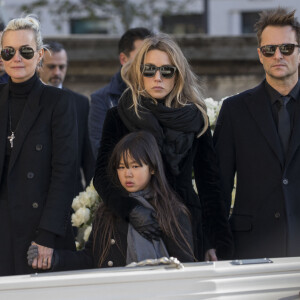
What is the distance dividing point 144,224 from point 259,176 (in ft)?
2.73

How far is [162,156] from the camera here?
425 cm

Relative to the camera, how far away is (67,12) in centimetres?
1622

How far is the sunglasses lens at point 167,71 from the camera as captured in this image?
4.34 metres

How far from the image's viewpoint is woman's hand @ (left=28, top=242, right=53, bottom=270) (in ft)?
13.5

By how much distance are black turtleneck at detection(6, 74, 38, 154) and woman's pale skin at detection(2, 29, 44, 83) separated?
0.03 meters

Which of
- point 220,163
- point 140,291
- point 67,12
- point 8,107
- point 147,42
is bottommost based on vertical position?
point 140,291

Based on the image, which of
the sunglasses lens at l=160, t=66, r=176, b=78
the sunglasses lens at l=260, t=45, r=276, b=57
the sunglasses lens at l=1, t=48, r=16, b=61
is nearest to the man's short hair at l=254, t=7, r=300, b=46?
the sunglasses lens at l=260, t=45, r=276, b=57

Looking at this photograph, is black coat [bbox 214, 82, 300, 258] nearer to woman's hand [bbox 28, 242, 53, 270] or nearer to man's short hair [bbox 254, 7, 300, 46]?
man's short hair [bbox 254, 7, 300, 46]

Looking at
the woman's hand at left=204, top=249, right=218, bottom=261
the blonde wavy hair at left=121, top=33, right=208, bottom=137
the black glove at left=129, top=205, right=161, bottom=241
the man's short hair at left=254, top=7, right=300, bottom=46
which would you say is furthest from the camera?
the man's short hair at left=254, top=7, right=300, bottom=46

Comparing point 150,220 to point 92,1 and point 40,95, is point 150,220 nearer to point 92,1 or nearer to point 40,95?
point 40,95

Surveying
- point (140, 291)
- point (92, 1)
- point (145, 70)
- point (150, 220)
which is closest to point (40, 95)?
point (145, 70)

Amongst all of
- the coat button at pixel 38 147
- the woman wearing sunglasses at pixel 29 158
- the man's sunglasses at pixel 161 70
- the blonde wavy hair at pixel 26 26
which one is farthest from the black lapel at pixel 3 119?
the man's sunglasses at pixel 161 70

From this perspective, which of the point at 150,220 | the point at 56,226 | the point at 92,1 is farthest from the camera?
the point at 92,1

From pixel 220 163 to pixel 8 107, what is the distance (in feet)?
4.16
